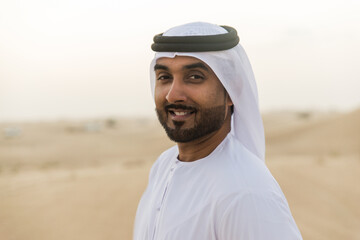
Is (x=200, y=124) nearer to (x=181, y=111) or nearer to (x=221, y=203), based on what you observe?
(x=181, y=111)

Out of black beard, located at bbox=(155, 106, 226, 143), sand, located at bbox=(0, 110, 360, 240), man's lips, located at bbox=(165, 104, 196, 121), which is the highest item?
man's lips, located at bbox=(165, 104, 196, 121)

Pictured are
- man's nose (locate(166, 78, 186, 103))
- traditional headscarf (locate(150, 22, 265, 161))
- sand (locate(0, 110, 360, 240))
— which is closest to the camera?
man's nose (locate(166, 78, 186, 103))

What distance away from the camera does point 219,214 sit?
1710 millimetres

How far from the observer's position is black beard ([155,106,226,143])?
6.56 ft

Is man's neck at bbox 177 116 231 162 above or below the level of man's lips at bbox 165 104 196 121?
below

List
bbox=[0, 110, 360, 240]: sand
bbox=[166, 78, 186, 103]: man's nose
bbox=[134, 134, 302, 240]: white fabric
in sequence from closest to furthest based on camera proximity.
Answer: bbox=[134, 134, 302, 240]: white fabric < bbox=[166, 78, 186, 103]: man's nose < bbox=[0, 110, 360, 240]: sand

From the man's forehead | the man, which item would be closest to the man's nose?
the man

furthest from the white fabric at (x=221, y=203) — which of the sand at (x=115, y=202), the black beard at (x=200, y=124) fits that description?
the sand at (x=115, y=202)

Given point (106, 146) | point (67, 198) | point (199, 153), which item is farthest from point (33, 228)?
point (106, 146)

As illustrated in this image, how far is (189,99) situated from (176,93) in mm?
76

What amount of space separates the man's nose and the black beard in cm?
11

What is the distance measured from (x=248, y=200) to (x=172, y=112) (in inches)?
25.6

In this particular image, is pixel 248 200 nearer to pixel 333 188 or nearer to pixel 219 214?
pixel 219 214

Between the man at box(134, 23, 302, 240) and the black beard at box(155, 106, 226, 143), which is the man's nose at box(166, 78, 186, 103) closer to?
the man at box(134, 23, 302, 240)
